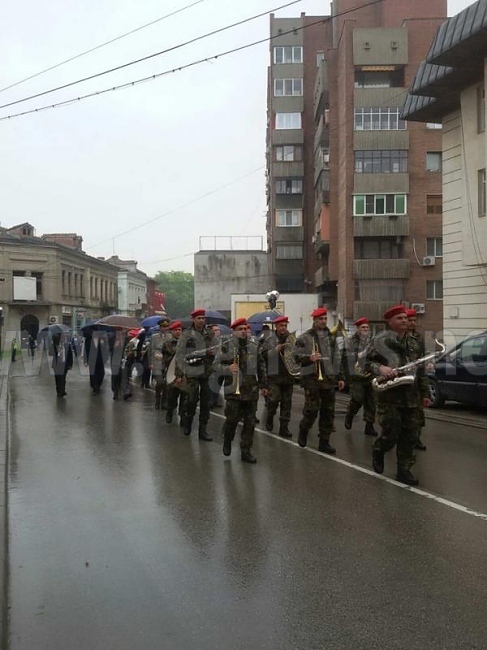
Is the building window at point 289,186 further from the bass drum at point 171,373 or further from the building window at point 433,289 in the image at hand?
the bass drum at point 171,373

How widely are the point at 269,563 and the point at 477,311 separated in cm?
1665

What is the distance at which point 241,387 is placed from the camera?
28.5ft

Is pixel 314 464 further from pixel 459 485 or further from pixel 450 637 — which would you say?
pixel 450 637

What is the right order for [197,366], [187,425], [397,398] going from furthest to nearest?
1. [187,425]
2. [197,366]
3. [397,398]

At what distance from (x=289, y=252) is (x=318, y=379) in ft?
137

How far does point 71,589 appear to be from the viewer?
14.8 ft

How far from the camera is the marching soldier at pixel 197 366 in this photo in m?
10.3

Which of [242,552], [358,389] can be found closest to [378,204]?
[358,389]

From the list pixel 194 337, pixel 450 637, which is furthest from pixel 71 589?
pixel 194 337

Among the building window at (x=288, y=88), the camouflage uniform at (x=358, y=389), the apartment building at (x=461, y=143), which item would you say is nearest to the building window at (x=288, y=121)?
the building window at (x=288, y=88)

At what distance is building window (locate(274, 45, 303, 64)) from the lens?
4919 cm

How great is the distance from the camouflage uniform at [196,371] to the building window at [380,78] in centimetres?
3036

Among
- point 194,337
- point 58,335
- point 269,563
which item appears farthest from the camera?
point 58,335

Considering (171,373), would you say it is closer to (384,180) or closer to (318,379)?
(318,379)
